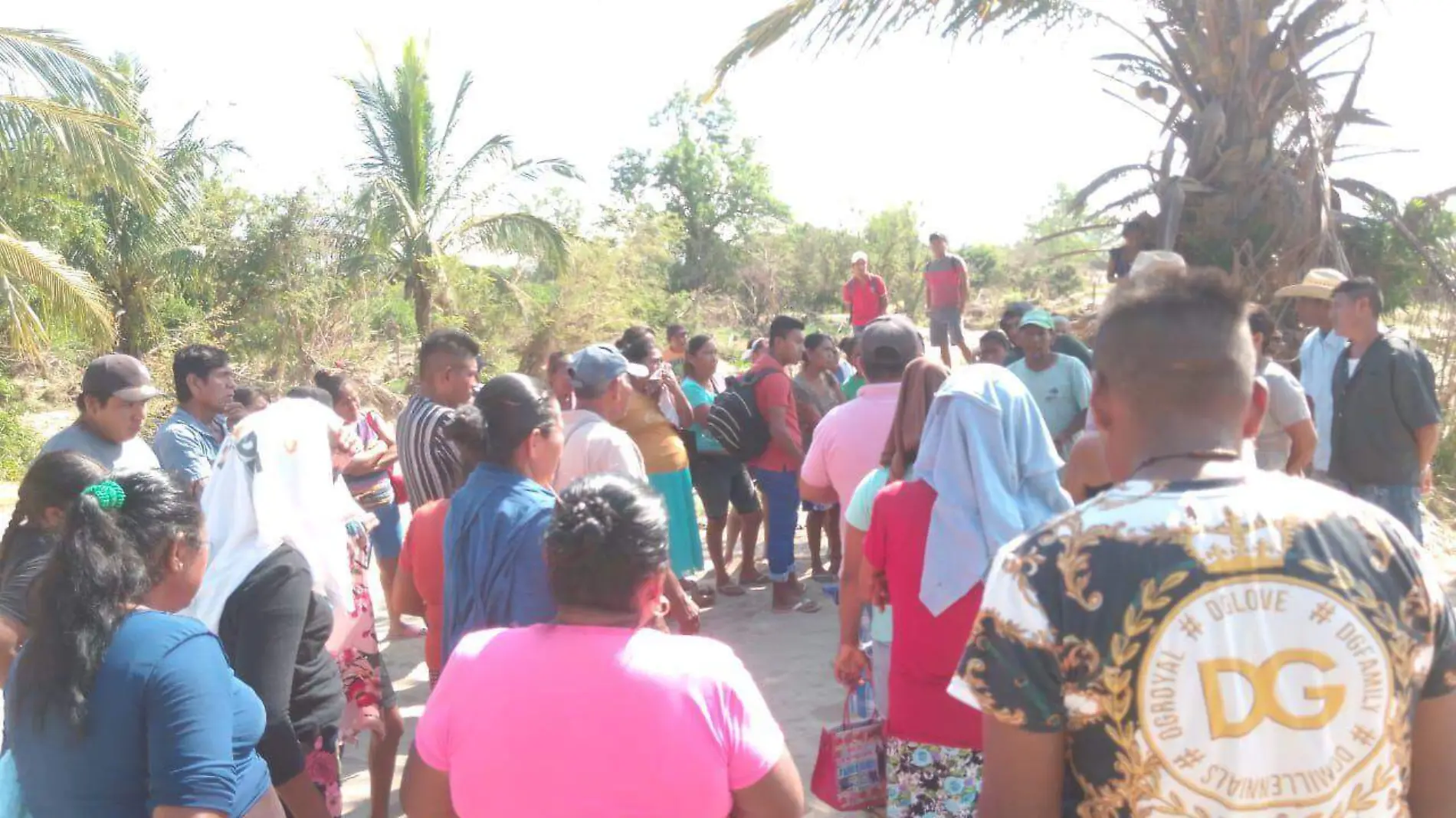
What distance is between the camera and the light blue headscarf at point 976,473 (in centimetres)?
297

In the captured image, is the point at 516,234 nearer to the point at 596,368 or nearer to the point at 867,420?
the point at 596,368

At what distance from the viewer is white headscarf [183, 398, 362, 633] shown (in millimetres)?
2881

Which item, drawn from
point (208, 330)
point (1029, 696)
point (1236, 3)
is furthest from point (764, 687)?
point (208, 330)

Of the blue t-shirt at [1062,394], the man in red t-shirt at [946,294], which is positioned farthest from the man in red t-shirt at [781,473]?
the man in red t-shirt at [946,294]

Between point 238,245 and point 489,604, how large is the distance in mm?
18325

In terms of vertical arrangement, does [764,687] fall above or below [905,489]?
below

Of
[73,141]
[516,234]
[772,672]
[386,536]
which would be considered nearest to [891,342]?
[772,672]

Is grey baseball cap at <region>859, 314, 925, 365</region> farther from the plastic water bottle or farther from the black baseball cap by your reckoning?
the black baseball cap

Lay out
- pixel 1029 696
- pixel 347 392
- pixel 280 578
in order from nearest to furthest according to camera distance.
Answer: pixel 1029 696, pixel 280 578, pixel 347 392

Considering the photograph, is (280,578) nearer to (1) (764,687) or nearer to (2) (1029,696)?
(2) (1029,696)

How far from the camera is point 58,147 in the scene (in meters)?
10.6

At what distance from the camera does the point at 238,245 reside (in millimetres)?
19156

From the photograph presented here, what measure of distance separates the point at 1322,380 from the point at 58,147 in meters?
10.9

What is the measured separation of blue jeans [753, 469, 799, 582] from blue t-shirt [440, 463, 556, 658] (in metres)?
4.25
